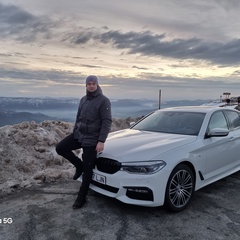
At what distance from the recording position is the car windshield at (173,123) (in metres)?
4.91

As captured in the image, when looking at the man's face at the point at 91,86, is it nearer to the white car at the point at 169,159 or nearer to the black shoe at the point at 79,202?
the white car at the point at 169,159

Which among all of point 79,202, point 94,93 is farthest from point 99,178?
point 94,93

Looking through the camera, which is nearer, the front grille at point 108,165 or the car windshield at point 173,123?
the front grille at point 108,165

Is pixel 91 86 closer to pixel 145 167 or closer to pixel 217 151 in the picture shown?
pixel 145 167

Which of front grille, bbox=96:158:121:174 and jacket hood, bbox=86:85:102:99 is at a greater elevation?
jacket hood, bbox=86:85:102:99

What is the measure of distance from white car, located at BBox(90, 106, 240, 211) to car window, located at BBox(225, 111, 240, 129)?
0.60 feet

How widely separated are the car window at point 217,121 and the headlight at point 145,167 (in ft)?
5.15

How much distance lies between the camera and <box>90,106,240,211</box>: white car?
378 cm

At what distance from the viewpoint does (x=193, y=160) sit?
4.26m

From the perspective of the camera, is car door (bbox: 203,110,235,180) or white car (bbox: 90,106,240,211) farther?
car door (bbox: 203,110,235,180)

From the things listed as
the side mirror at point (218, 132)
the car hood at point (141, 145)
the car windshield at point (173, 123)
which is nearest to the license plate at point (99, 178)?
the car hood at point (141, 145)

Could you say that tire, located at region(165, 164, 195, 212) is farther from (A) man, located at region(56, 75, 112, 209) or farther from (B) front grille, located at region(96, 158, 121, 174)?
(A) man, located at region(56, 75, 112, 209)

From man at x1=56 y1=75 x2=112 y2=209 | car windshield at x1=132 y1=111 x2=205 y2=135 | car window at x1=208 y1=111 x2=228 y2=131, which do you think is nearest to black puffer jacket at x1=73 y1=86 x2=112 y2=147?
man at x1=56 y1=75 x2=112 y2=209

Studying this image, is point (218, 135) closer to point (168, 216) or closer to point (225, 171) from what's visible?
point (225, 171)
